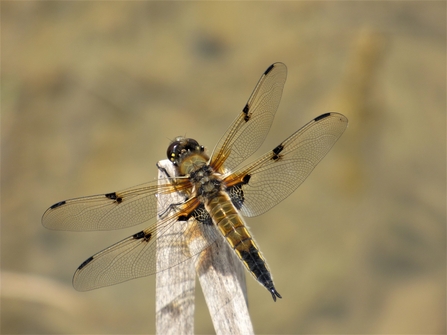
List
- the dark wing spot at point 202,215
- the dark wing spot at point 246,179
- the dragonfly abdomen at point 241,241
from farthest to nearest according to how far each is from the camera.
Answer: the dark wing spot at point 246,179, the dark wing spot at point 202,215, the dragonfly abdomen at point 241,241

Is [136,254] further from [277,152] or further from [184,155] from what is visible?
[277,152]

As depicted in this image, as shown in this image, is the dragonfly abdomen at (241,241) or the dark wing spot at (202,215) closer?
the dragonfly abdomen at (241,241)

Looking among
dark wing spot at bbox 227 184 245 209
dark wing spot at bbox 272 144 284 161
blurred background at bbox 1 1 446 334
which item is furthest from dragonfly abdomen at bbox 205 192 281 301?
blurred background at bbox 1 1 446 334

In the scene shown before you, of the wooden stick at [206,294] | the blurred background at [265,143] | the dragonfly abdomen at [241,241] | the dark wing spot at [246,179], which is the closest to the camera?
the wooden stick at [206,294]

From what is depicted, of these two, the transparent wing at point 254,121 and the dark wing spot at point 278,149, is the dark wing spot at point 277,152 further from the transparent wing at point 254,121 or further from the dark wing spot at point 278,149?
the transparent wing at point 254,121

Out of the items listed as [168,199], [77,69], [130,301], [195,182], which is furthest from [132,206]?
[77,69]

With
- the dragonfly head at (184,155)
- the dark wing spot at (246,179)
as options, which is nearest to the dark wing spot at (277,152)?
the dark wing spot at (246,179)

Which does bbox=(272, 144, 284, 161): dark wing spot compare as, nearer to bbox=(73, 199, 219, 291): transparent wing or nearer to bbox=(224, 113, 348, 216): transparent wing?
bbox=(224, 113, 348, 216): transparent wing
